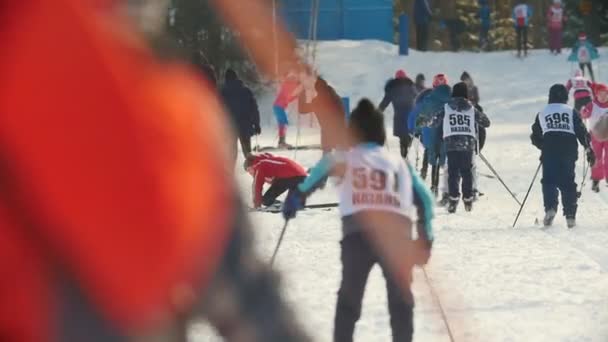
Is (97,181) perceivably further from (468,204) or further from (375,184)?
(468,204)

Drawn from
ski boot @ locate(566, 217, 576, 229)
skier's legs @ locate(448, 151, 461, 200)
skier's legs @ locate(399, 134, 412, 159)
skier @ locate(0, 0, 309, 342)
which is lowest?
skier's legs @ locate(399, 134, 412, 159)

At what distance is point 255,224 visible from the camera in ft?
6.65

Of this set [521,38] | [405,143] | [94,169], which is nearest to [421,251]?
[94,169]

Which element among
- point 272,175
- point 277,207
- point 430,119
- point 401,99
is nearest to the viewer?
point 272,175

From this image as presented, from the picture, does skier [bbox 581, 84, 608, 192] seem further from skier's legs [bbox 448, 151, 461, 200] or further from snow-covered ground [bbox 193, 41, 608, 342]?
skier's legs [bbox 448, 151, 461, 200]

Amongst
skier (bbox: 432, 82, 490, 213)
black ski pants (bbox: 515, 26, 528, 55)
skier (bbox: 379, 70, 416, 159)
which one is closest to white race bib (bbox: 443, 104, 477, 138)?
skier (bbox: 432, 82, 490, 213)

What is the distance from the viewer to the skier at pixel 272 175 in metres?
13.2

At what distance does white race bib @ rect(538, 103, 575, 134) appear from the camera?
12461 millimetres

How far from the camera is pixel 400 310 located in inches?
236

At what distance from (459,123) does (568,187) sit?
1.72 meters

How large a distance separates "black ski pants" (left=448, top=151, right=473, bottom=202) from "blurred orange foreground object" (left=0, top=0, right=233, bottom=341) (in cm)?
1235

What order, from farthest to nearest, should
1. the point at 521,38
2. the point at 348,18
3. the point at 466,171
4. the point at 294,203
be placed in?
the point at 348,18 → the point at 521,38 → the point at 466,171 → the point at 294,203

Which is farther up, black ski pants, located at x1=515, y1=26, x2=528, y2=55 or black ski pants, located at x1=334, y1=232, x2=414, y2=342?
black ski pants, located at x1=334, y1=232, x2=414, y2=342

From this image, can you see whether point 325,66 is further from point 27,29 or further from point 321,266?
point 27,29
